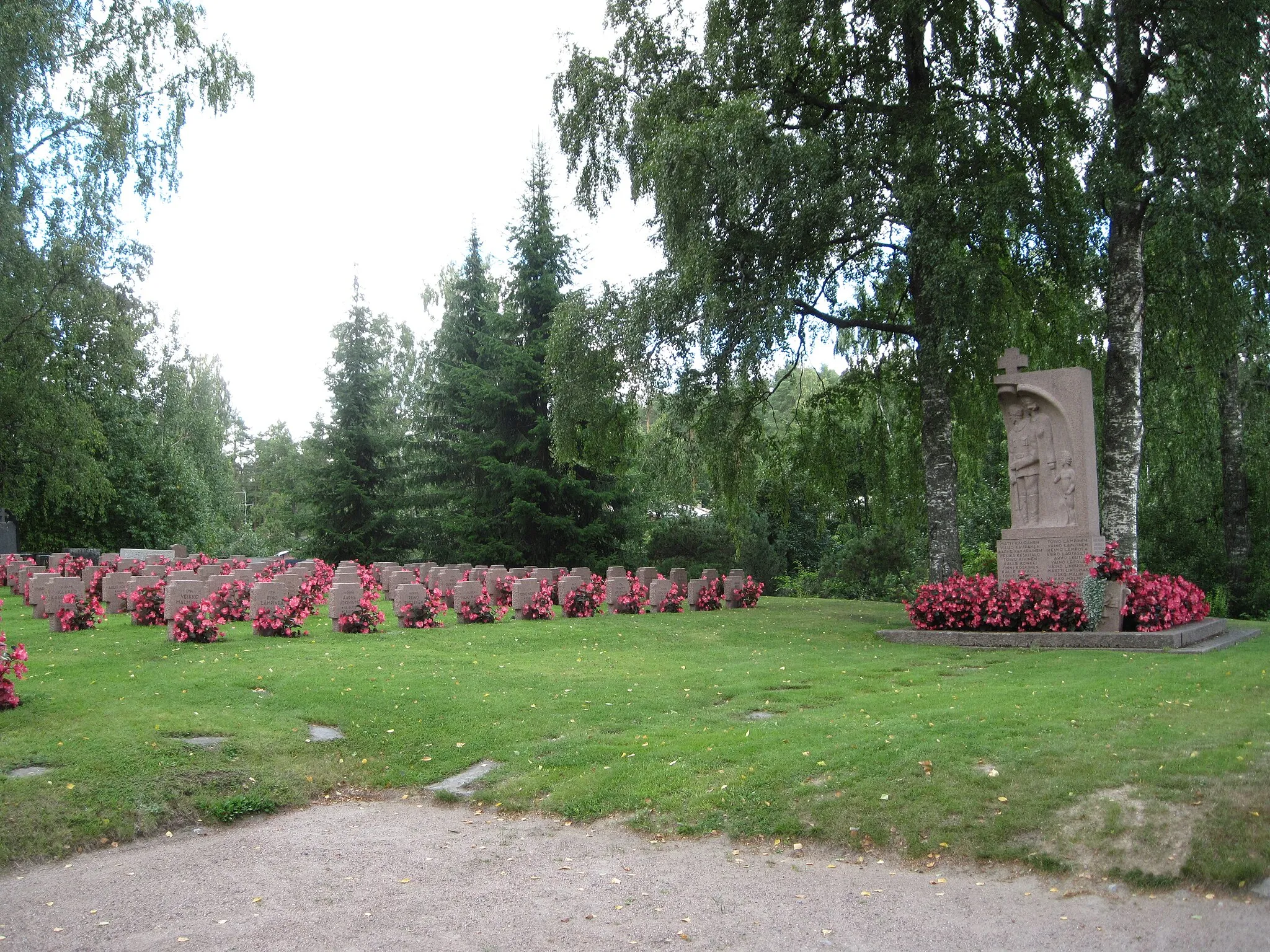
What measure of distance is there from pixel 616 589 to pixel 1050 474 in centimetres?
779

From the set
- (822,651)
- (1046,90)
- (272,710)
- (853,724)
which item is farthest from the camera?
(1046,90)

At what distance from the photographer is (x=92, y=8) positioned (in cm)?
2270

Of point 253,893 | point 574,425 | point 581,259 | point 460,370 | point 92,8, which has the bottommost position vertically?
point 253,893

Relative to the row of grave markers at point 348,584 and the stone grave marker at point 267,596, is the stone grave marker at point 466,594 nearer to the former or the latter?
the row of grave markers at point 348,584

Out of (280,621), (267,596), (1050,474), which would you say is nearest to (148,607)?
(267,596)

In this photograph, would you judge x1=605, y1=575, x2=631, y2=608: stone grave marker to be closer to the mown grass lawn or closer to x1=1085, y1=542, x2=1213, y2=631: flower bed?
the mown grass lawn

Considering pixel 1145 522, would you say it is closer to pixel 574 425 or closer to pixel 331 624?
pixel 574 425

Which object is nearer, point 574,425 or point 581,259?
point 574,425

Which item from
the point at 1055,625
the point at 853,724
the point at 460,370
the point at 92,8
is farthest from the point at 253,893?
the point at 460,370

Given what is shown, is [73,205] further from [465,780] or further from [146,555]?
[465,780]

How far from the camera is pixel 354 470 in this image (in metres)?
33.3

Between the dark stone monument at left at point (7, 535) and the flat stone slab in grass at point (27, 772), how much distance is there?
91.3ft

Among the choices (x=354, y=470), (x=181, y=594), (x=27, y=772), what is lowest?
(x=27, y=772)

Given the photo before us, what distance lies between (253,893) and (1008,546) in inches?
463
